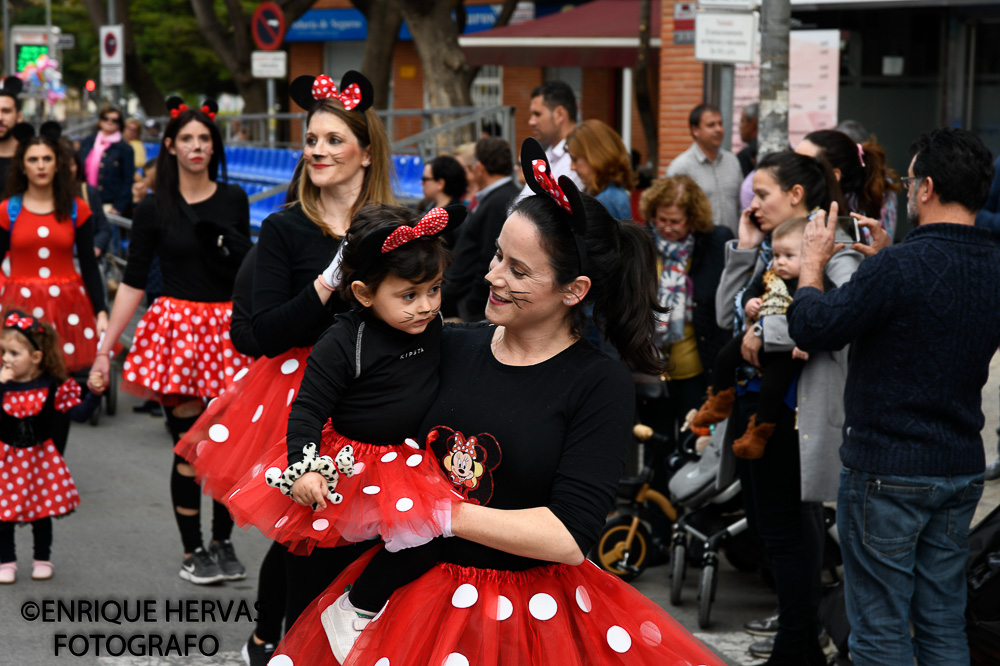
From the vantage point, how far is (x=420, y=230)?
2898mm

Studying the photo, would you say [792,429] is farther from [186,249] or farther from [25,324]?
[25,324]

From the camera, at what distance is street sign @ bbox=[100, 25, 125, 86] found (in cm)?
2000

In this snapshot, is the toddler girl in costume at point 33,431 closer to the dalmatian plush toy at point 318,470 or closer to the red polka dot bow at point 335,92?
the red polka dot bow at point 335,92

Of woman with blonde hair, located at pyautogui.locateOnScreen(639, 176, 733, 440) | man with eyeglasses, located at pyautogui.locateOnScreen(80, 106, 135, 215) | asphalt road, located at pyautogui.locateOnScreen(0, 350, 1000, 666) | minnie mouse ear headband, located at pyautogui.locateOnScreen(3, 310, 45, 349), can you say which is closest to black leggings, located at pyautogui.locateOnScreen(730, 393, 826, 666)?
asphalt road, located at pyautogui.locateOnScreen(0, 350, 1000, 666)

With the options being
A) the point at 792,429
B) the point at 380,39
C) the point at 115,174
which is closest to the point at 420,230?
the point at 792,429

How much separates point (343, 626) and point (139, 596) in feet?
10.1

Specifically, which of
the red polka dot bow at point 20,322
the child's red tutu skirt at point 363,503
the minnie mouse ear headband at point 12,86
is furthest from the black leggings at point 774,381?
the minnie mouse ear headband at point 12,86

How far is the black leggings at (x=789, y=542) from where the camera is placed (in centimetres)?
446

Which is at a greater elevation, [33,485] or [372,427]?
[372,427]

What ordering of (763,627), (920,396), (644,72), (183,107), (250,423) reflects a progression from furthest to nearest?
1. (644,72)
2. (183,107)
3. (763,627)
4. (250,423)
5. (920,396)

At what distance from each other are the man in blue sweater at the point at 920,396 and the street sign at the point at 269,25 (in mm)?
14073

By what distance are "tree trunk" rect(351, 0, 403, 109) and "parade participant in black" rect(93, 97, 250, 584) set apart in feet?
47.6

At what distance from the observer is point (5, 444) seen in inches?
223

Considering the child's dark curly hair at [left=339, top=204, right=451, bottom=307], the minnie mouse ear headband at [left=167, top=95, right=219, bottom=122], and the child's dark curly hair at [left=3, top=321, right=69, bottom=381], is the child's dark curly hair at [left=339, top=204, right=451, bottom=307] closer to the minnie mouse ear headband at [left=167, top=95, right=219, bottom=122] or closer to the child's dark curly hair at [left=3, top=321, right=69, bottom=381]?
the minnie mouse ear headband at [left=167, top=95, right=219, bottom=122]
